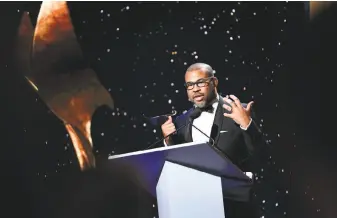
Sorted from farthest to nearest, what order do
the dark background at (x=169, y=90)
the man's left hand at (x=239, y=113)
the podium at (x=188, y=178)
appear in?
the dark background at (x=169, y=90)
the man's left hand at (x=239, y=113)
the podium at (x=188, y=178)

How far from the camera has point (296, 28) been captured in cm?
326

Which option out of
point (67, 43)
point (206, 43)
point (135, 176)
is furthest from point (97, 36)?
point (135, 176)

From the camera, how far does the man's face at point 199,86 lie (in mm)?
2163

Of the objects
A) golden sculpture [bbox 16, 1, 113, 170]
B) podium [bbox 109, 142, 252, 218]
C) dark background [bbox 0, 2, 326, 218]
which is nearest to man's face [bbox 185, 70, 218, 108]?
podium [bbox 109, 142, 252, 218]

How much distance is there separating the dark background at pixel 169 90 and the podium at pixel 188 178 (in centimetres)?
144

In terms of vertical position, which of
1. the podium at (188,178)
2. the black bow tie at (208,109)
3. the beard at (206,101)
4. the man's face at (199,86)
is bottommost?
the podium at (188,178)

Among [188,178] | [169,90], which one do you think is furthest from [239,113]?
[169,90]

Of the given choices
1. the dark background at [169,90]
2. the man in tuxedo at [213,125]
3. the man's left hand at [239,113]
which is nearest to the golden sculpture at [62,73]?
the dark background at [169,90]

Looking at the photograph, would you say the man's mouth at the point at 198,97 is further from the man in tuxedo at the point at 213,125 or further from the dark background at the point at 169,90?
the dark background at the point at 169,90

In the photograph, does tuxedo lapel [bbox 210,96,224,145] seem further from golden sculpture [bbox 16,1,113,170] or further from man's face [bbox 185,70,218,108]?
golden sculpture [bbox 16,1,113,170]

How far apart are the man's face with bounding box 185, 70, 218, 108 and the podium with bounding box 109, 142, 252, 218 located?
1.74 feet

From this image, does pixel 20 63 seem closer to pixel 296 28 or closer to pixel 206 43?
pixel 206 43

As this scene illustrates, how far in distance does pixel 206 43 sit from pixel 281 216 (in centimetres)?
129

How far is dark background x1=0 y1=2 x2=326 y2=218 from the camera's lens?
3148 mm
